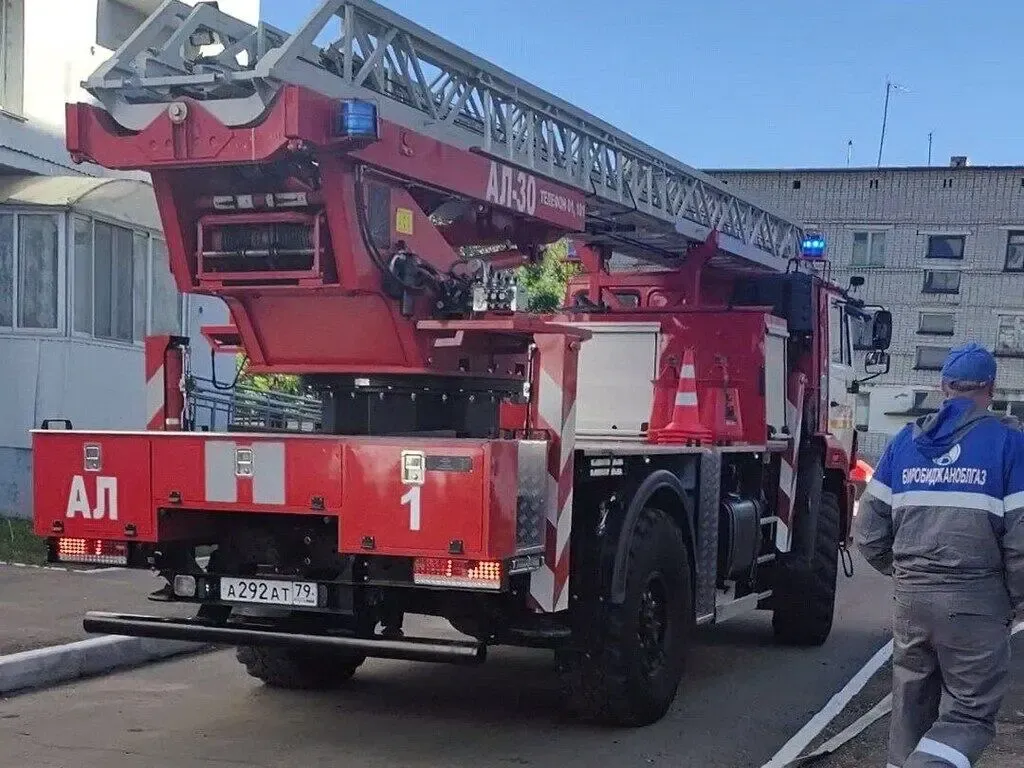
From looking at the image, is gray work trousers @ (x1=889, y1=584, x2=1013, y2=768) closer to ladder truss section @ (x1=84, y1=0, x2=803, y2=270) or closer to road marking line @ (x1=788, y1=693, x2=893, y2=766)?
road marking line @ (x1=788, y1=693, x2=893, y2=766)

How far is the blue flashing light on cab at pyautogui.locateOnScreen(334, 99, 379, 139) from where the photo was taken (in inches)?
224

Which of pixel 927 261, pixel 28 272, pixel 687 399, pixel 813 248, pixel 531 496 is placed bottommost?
pixel 531 496

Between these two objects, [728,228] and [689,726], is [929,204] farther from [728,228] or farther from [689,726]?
[689,726]

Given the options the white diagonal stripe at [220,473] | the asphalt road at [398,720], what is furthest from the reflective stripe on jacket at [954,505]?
the white diagonal stripe at [220,473]

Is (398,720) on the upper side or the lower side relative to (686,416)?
lower

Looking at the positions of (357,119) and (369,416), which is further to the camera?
(369,416)

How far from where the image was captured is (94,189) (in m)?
14.0

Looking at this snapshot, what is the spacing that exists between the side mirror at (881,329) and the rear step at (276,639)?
6.44m

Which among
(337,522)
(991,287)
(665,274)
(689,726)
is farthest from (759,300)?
(991,287)

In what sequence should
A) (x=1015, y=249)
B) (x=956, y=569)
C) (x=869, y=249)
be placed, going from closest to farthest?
1. (x=956, y=569)
2. (x=1015, y=249)
3. (x=869, y=249)

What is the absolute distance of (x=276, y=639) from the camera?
584 cm

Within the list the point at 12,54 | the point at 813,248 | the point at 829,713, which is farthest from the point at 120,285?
the point at 829,713

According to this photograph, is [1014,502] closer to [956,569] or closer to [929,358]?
[956,569]

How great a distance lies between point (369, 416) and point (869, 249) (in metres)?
38.8
